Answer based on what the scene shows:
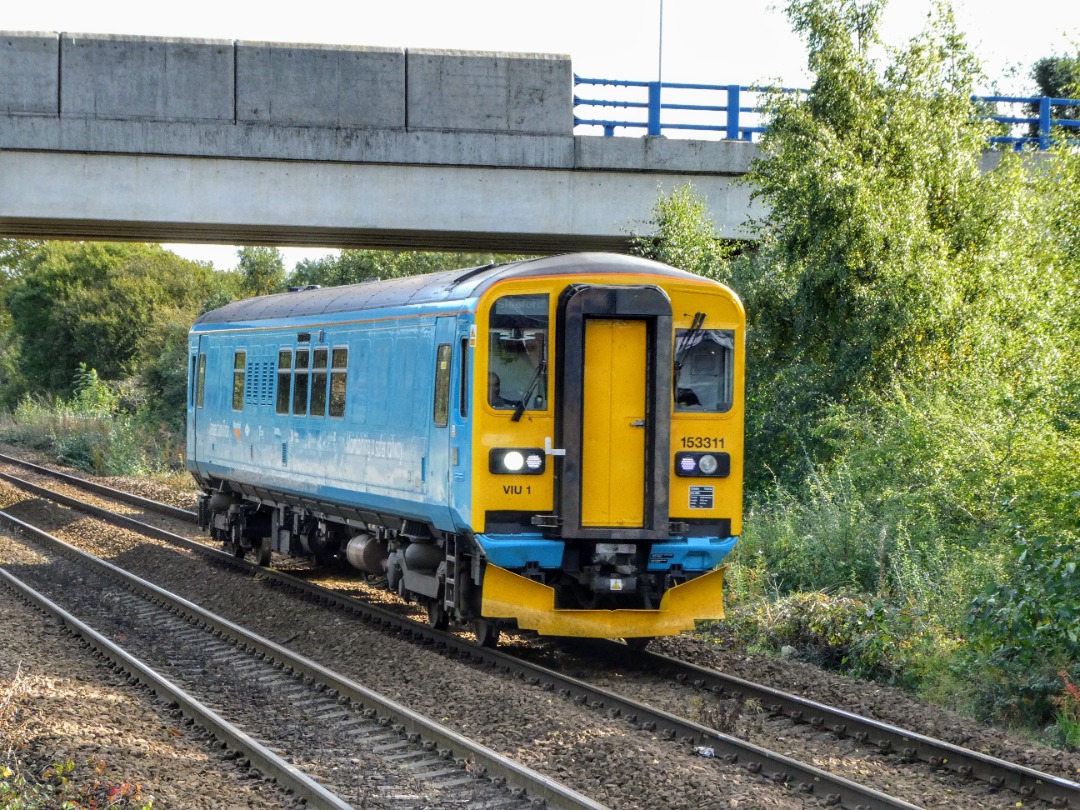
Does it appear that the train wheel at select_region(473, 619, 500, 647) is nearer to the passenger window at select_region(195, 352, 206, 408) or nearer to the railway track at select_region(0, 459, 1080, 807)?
the railway track at select_region(0, 459, 1080, 807)

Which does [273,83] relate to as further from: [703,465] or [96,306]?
[96,306]

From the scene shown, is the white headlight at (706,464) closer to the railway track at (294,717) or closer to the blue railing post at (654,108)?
the railway track at (294,717)

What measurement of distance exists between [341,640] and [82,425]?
26662mm

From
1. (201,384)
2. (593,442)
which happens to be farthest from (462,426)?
(201,384)

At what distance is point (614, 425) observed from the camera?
10.5m

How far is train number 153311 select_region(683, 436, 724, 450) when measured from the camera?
1070 cm

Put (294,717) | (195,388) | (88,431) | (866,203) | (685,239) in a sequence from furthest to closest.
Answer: (88,431) → (685,239) → (195,388) → (866,203) → (294,717)

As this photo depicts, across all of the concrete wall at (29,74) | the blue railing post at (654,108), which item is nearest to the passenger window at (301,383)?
the concrete wall at (29,74)

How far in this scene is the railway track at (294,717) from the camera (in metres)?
7.51

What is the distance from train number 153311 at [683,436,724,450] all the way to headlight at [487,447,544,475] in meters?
1.21

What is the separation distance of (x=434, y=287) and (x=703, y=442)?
2748 mm

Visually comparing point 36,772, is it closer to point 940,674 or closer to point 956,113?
point 940,674

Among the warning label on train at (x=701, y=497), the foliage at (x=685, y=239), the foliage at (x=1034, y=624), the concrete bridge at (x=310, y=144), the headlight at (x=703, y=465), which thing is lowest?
the foliage at (x=1034, y=624)

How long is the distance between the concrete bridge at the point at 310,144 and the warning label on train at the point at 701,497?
10498 mm
